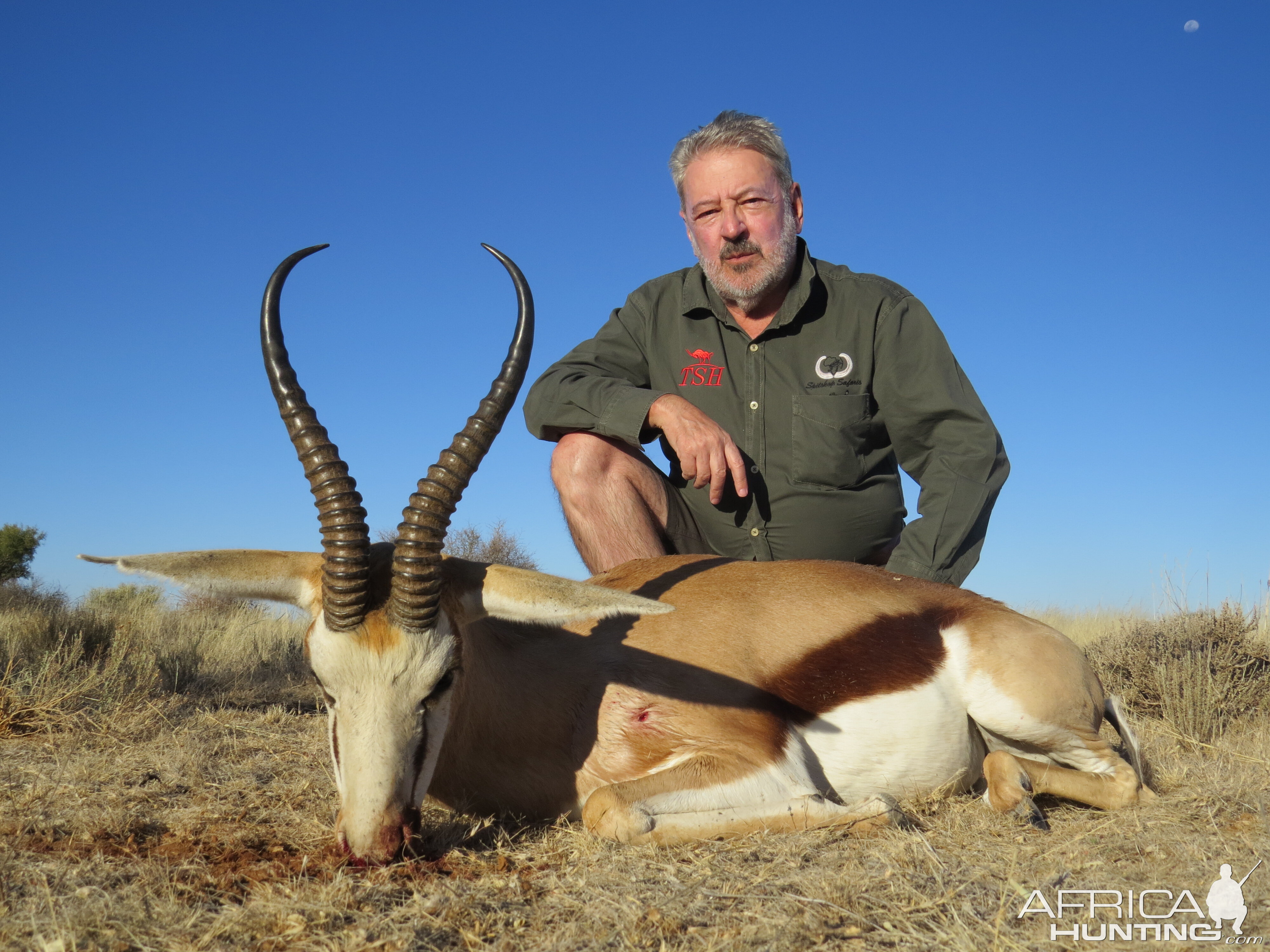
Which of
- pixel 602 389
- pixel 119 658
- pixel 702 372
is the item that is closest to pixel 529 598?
pixel 602 389

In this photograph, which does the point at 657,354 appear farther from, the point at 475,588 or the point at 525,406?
the point at 475,588

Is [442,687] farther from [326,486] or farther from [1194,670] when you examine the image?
[1194,670]

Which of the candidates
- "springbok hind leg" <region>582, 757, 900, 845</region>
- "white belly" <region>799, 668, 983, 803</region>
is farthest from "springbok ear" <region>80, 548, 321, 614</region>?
"white belly" <region>799, 668, 983, 803</region>

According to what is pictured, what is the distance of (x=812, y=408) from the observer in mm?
5691

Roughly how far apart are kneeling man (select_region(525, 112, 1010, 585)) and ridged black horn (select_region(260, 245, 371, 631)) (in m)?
2.16

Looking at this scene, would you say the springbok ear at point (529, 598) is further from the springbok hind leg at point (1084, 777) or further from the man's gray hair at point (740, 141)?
the man's gray hair at point (740, 141)

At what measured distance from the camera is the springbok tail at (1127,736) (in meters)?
Answer: 4.21

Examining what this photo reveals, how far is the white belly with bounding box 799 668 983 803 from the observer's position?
391 centimetres

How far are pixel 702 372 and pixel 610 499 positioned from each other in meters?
1.13

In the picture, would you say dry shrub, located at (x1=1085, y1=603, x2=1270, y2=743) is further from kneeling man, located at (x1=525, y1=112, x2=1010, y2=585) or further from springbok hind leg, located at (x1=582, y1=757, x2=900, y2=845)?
springbok hind leg, located at (x1=582, y1=757, x2=900, y2=845)

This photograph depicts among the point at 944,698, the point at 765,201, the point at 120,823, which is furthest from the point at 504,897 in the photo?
the point at 765,201

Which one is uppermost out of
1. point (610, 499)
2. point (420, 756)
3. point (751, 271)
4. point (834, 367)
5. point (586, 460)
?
point (751, 271)

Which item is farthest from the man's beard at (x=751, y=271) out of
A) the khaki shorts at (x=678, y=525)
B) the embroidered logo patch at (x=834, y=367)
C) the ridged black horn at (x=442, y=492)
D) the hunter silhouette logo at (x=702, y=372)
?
the ridged black horn at (x=442, y=492)

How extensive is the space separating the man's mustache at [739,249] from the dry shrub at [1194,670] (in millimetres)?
4014
